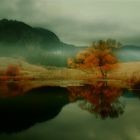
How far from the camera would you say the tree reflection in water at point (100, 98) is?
5.90m

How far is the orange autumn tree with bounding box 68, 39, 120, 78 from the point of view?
6.55 m

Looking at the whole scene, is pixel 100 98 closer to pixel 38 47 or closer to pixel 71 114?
pixel 71 114

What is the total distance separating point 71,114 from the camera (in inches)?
226

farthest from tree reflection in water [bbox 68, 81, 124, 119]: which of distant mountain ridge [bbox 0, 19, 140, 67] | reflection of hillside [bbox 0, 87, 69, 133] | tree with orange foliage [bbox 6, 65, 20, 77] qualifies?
tree with orange foliage [bbox 6, 65, 20, 77]

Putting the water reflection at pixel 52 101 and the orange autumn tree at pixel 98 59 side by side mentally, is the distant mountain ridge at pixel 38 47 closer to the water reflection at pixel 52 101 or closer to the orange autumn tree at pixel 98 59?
the orange autumn tree at pixel 98 59

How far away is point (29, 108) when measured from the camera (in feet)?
19.6

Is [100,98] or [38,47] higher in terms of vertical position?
[38,47]

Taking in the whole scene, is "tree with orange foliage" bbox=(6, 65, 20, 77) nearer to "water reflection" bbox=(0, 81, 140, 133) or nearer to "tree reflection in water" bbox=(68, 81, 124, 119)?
"water reflection" bbox=(0, 81, 140, 133)

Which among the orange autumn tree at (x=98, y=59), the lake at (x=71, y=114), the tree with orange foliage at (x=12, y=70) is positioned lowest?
the lake at (x=71, y=114)

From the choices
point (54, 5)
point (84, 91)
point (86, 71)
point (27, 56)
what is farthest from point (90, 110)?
point (54, 5)

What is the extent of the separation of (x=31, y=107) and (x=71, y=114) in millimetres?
754

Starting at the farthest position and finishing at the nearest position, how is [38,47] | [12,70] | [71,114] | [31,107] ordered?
[38,47] → [12,70] → [31,107] → [71,114]

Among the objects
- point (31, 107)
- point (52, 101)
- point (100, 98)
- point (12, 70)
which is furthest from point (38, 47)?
point (100, 98)

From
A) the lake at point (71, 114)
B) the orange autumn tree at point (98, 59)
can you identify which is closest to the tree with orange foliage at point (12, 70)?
the lake at point (71, 114)
